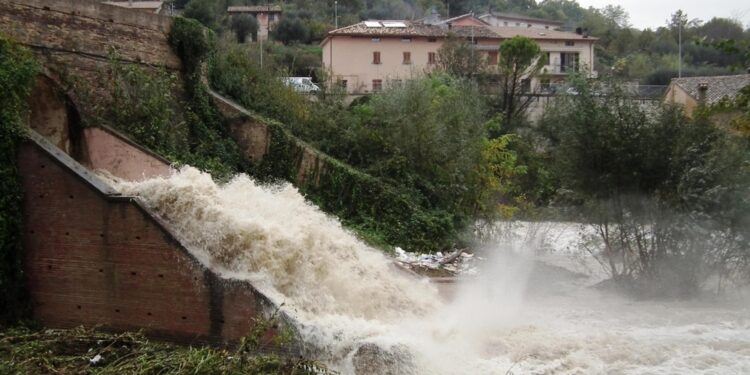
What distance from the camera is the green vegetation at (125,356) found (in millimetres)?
8531

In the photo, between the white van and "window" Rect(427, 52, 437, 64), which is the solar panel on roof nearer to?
"window" Rect(427, 52, 437, 64)

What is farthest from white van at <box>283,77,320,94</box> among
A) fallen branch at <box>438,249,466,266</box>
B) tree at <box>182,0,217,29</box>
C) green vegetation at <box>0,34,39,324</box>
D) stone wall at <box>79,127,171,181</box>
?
tree at <box>182,0,217,29</box>

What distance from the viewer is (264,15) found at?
53.9 meters

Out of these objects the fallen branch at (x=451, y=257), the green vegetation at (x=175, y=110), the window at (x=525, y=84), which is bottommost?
the fallen branch at (x=451, y=257)

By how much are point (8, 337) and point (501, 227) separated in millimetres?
12717

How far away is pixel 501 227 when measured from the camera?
19250 mm

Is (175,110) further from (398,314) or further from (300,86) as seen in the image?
(398,314)

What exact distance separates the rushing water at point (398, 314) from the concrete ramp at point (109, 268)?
1.17 ft

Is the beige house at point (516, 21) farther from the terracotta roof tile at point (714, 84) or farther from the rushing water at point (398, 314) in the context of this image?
the rushing water at point (398, 314)

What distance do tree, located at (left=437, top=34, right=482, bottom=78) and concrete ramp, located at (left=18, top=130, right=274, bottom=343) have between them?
29.9 metres

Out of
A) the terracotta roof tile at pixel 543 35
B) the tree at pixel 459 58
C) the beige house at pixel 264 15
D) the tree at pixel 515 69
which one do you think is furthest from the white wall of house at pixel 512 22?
the tree at pixel 515 69

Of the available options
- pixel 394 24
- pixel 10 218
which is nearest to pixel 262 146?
pixel 10 218

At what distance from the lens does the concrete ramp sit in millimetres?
10156

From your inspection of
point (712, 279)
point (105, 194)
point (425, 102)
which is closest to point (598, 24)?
point (425, 102)
